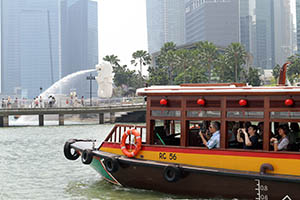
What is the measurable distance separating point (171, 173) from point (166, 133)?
1565 mm

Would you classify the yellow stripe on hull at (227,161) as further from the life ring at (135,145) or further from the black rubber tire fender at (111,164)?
the black rubber tire fender at (111,164)

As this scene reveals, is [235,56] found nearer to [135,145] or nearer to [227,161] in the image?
[135,145]

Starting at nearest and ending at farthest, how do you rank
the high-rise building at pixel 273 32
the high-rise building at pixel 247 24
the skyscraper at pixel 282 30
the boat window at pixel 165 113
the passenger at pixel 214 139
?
the passenger at pixel 214 139, the boat window at pixel 165 113, the high-rise building at pixel 247 24, the high-rise building at pixel 273 32, the skyscraper at pixel 282 30

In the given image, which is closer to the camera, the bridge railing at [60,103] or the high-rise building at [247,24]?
the bridge railing at [60,103]

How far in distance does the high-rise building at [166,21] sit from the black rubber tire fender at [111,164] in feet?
542

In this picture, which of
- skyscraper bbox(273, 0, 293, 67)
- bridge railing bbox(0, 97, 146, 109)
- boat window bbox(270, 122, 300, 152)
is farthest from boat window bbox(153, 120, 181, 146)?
skyscraper bbox(273, 0, 293, 67)

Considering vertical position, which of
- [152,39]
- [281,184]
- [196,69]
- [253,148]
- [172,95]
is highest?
[152,39]

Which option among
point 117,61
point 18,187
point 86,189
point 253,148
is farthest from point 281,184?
point 117,61

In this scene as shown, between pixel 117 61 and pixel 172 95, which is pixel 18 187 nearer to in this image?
pixel 172 95

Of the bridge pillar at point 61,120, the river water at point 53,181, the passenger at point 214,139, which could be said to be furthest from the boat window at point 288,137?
the bridge pillar at point 61,120

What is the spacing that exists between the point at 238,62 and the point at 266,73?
169 ft

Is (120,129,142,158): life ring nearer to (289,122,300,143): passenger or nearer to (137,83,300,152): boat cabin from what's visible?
(137,83,300,152): boat cabin

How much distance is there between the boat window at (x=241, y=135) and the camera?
9.58 m

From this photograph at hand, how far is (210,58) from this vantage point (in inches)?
2876
